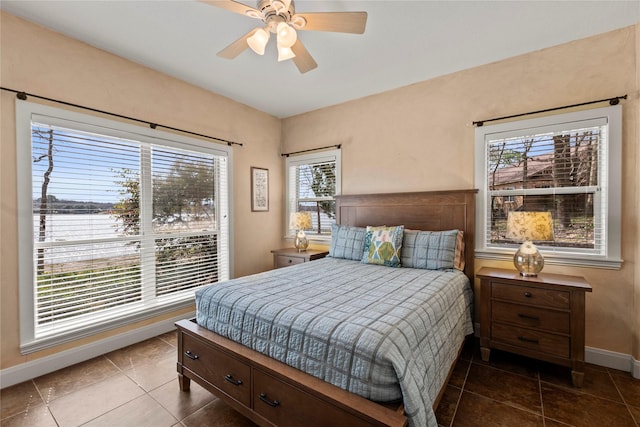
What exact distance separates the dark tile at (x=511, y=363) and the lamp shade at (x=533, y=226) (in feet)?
3.45

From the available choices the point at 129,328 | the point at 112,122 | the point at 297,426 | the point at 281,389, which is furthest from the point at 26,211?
the point at 297,426

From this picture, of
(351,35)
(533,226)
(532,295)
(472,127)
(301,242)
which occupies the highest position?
(351,35)

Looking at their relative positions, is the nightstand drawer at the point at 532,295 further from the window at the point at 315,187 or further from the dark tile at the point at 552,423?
the window at the point at 315,187

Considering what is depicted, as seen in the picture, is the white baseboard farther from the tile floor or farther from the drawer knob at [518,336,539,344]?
the drawer knob at [518,336,539,344]

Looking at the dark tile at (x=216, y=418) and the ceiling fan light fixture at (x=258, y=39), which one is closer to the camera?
the dark tile at (x=216, y=418)

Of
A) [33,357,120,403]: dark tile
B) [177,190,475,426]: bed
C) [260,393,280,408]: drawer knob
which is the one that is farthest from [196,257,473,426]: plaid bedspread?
[33,357,120,403]: dark tile

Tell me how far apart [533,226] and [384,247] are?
3.95 ft

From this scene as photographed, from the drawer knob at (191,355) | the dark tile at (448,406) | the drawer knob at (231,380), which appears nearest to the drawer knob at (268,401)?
the drawer knob at (231,380)

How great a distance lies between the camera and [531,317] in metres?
2.19

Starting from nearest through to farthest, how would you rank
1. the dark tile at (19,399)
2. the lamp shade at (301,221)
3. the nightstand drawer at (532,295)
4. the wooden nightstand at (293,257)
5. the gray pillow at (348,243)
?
the dark tile at (19,399), the nightstand drawer at (532,295), the gray pillow at (348,243), the wooden nightstand at (293,257), the lamp shade at (301,221)

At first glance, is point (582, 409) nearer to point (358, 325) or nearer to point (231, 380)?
point (358, 325)

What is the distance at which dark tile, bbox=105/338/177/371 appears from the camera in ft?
7.88

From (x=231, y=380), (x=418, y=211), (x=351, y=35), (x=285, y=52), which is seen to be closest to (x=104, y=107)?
(x=285, y=52)

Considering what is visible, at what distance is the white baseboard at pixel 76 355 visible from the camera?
2.09 metres
